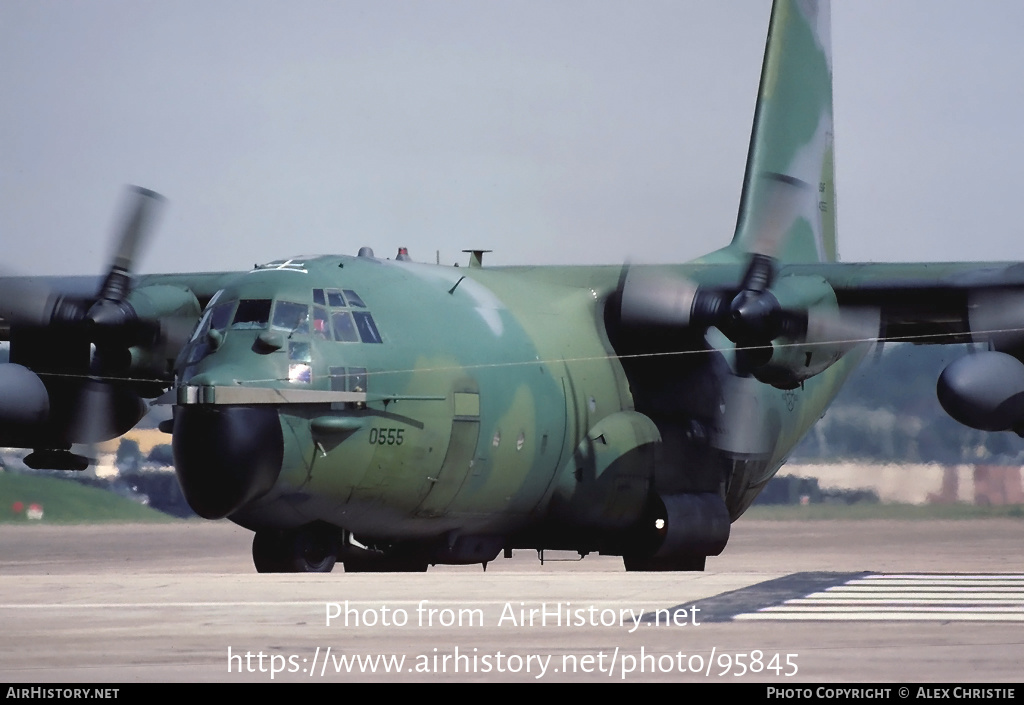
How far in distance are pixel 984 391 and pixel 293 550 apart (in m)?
7.52

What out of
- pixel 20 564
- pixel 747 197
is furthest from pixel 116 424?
pixel 747 197

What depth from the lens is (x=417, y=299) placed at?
16.0 metres

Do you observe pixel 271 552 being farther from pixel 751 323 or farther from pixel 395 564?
pixel 751 323

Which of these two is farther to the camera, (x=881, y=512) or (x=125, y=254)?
(x=881, y=512)

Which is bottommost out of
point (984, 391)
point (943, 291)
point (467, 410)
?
point (467, 410)

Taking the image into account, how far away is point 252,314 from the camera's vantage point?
47.8 ft

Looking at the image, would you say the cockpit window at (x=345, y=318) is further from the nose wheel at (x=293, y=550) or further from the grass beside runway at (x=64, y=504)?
the grass beside runway at (x=64, y=504)

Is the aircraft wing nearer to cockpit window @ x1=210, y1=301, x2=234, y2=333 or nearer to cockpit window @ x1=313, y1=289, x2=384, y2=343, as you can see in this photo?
cockpit window @ x1=313, y1=289, x2=384, y2=343

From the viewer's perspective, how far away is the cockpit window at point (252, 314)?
14.4 meters

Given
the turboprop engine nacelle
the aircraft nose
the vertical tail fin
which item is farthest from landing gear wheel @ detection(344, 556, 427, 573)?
the vertical tail fin

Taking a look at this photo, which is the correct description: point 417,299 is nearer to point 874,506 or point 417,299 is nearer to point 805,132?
point 805,132

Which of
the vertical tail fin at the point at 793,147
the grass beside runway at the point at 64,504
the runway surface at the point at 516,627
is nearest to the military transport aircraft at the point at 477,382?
the vertical tail fin at the point at 793,147

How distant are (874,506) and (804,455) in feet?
4.99

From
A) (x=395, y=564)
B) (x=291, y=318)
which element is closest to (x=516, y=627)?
(x=291, y=318)
